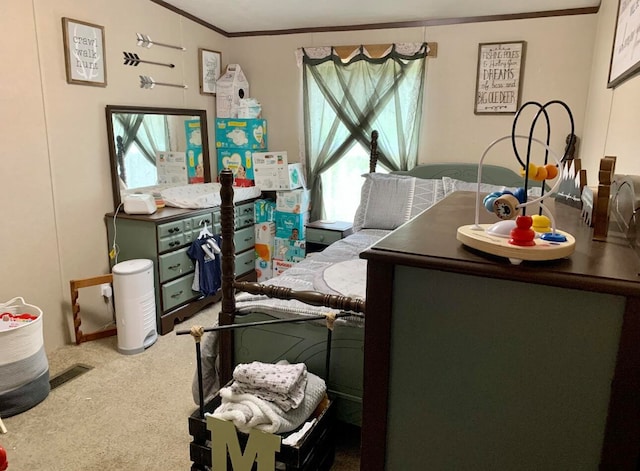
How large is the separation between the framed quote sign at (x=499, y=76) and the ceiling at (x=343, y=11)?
0.23 metres

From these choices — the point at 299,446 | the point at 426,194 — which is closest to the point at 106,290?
the point at 299,446

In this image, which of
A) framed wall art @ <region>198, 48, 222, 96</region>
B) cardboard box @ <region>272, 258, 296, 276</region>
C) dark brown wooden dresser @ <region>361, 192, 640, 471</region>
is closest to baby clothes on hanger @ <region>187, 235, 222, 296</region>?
cardboard box @ <region>272, 258, 296, 276</region>

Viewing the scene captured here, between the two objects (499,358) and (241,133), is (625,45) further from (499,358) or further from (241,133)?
(241,133)

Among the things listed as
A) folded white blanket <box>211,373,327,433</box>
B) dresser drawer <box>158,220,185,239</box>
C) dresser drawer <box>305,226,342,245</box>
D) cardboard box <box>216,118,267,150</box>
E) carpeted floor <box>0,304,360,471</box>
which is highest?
cardboard box <box>216,118,267,150</box>

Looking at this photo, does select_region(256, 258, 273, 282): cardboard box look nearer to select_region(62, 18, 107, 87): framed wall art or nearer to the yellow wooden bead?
select_region(62, 18, 107, 87): framed wall art

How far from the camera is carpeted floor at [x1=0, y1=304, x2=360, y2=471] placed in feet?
6.81

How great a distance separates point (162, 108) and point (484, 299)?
3.47 m

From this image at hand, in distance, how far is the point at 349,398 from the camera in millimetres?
1974

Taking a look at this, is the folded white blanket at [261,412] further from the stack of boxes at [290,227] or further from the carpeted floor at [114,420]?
the stack of boxes at [290,227]

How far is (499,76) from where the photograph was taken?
3500 millimetres

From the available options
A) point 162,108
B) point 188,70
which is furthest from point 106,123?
point 188,70

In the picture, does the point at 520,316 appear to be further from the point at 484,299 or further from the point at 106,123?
the point at 106,123

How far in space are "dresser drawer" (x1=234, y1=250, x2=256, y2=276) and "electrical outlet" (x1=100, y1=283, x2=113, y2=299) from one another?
107 cm

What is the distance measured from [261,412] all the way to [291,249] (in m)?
2.58
